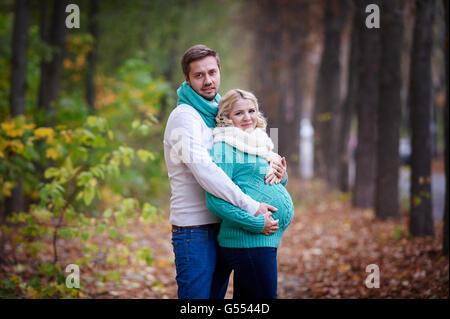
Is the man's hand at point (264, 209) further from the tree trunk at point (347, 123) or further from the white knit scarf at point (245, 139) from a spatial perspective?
the tree trunk at point (347, 123)

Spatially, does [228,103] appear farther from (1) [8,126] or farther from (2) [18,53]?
(2) [18,53]

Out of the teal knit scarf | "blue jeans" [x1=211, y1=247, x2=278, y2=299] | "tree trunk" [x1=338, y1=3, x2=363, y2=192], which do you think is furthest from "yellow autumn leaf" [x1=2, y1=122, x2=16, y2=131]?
"tree trunk" [x1=338, y1=3, x2=363, y2=192]

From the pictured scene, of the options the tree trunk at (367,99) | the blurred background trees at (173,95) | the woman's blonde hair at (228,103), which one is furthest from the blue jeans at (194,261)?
the tree trunk at (367,99)

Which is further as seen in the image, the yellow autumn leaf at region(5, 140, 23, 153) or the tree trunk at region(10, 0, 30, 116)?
the tree trunk at region(10, 0, 30, 116)

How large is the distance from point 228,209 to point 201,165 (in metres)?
0.34

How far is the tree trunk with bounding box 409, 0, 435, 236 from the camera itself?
7266 millimetres

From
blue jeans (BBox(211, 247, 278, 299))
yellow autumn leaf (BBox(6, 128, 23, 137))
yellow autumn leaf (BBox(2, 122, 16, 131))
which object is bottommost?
blue jeans (BBox(211, 247, 278, 299))

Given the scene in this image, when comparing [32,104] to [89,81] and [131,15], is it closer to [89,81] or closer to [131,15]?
[89,81]

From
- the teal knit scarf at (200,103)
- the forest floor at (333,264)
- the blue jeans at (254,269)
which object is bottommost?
the forest floor at (333,264)

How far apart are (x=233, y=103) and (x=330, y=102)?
1183 centimetres

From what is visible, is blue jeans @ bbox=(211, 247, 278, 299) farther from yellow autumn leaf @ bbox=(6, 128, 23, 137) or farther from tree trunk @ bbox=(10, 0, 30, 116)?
tree trunk @ bbox=(10, 0, 30, 116)

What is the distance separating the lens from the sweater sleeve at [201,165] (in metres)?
3.00

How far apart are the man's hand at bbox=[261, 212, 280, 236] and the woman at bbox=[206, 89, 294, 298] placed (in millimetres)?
35

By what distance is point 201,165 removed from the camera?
3.02 metres
